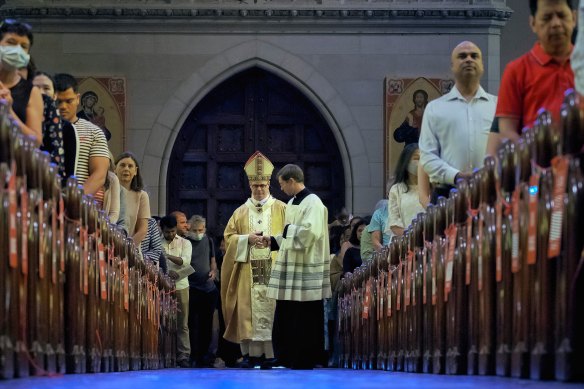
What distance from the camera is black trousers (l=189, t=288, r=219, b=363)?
1683 cm

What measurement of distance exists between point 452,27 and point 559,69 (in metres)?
14.1

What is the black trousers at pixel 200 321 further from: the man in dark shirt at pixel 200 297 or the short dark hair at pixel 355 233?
the short dark hair at pixel 355 233

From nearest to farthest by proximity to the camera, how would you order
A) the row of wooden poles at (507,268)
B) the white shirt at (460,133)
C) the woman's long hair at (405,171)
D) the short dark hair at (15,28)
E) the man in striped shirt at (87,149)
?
the row of wooden poles at (507,268) → the short dark hair at (15,28) → the white shirt at (460,133) → the man in striped shirt at (87,149) → the woman's long hair at (405,171)

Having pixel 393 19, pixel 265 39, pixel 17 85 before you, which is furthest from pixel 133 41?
pixel 17 85

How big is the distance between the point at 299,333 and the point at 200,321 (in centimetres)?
407

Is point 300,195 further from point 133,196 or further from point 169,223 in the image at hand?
point 169,223

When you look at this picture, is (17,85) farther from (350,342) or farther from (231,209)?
(231,209)

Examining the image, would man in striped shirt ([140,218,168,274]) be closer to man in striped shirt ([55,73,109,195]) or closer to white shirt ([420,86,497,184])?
man in striped shirt ([55,73,109,195])

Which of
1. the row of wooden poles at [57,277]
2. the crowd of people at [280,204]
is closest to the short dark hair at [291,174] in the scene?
the crowd of people at [280,204]

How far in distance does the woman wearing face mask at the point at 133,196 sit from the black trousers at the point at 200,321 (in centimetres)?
384

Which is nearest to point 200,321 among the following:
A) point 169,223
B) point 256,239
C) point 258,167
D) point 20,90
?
point 169,223

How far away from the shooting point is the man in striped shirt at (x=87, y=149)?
32.7 ft

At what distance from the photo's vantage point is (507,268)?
6.19m

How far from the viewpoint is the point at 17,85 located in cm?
782
